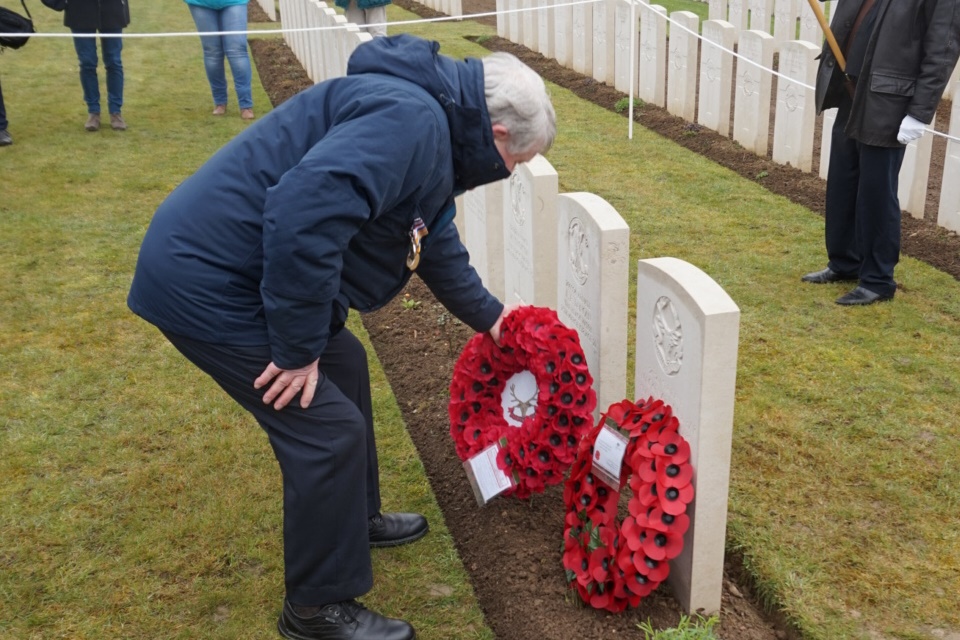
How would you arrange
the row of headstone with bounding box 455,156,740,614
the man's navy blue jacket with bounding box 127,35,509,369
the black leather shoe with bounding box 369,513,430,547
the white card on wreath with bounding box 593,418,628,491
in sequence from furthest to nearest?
the black leather shoe with bounding box 369,513,430,547 → the white card on wreath with bounding box 593,418,628,491 → the row of headstone with bounding box 455,156,740,614 → the man's navy blue jacket with bounding box 127,35,509,369

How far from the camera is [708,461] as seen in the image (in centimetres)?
261

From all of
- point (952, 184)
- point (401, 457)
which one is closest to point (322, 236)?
point (401, 457)

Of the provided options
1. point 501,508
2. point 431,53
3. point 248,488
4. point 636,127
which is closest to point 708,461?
point 501,508

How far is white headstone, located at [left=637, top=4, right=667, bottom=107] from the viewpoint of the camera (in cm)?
864

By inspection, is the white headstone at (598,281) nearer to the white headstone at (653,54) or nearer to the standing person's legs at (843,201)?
the standing person's legs at (843,201)

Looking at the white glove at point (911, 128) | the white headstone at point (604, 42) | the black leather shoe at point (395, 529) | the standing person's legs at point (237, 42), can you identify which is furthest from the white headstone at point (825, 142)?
the standing person's legs at point (237, 42)

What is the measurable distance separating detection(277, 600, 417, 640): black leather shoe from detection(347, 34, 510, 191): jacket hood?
4.28ft

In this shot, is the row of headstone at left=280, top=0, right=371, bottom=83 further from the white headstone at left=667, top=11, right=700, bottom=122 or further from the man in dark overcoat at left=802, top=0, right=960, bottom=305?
the man in dark overcoat at left=802, top=0, right=960, bottom=305

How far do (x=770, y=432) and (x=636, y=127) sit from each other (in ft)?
17.6

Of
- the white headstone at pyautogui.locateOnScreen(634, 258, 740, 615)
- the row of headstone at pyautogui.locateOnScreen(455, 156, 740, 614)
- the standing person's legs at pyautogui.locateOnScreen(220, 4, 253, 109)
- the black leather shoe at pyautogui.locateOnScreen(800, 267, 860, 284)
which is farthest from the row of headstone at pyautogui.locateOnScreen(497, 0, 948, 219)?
the white headstone at pyautogui.locateOnScreen(634, 258, 740, 615)

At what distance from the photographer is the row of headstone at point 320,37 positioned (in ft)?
25.5

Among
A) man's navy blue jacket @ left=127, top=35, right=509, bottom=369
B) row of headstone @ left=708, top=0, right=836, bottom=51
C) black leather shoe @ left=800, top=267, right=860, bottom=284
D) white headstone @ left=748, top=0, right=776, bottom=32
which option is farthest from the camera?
white headstone @ left=748, top=0, right=776, bottom=32

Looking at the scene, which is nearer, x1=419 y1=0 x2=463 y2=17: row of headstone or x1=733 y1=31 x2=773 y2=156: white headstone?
x1=733 y1=31 x2=773 y2=156: white headstone

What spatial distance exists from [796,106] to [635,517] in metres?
5.19
